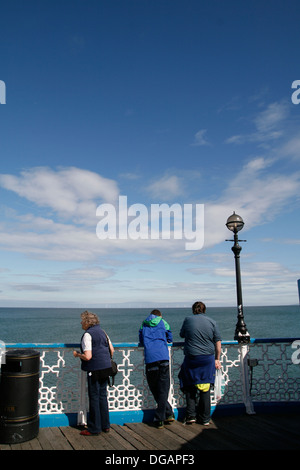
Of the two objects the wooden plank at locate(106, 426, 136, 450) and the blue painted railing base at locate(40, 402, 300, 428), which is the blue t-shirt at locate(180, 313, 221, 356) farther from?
the wooden plank at locate(106, 426, 136, 450)

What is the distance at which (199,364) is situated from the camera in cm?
543

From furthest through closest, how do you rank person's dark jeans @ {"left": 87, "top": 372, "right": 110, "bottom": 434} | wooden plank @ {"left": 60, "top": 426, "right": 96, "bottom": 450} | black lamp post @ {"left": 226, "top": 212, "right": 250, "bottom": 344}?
black lamp post @ {"left": 226, "top": 212, "right": 250, "bottom": 344}, person's dark jeans @ {"left": 87, "top": 372, "right": 110, "bottom": 434}, wooden plank @ {"left": 60, "top": 426, "right": 96, "bottom": 450}

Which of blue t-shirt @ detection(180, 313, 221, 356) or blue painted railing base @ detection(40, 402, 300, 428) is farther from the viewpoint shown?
blue t-shirt @ detection(180, 313, 221, 356)

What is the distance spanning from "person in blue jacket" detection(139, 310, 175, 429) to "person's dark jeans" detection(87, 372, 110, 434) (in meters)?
0.78

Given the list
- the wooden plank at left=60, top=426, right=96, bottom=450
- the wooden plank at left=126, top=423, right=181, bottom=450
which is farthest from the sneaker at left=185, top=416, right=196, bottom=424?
the wooden plank at left=60, top=426, right=96, bottom=450

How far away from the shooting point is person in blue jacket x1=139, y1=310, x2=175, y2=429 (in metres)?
5.32

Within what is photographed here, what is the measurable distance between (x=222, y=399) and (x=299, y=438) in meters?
1.46

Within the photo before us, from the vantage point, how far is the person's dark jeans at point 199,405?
5.39 metres

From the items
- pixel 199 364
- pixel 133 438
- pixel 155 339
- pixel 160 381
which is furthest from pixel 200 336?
pixel 133 438

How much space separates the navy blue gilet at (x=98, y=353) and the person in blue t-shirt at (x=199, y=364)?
4.50ft

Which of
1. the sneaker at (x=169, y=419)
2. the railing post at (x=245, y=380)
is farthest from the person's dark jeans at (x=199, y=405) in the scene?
the railing post at (x=245, y=380)

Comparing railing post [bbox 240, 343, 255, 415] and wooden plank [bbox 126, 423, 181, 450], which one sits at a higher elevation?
railing post [bbox 240, 343, 255, 415]

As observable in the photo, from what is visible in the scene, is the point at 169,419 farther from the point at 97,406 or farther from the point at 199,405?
the point at 97,406

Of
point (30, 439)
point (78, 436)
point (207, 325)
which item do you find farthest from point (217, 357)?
point (30, 439)
